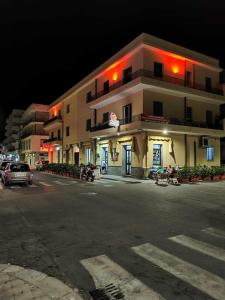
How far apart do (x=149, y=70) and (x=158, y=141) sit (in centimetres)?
678

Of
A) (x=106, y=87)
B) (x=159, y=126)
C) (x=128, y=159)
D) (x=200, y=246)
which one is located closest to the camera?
(x=200, y=246)

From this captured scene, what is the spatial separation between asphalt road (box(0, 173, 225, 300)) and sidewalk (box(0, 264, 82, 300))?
0.21 metres

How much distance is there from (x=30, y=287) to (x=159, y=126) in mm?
20646

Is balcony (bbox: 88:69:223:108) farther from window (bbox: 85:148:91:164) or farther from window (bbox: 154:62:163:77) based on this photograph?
window (bbox: 85:148:91:164)

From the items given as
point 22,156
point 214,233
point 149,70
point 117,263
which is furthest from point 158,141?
point 22,156

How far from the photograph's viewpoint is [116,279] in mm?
4086

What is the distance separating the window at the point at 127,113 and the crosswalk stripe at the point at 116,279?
21.6 meters

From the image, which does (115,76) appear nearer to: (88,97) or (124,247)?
(88,97)

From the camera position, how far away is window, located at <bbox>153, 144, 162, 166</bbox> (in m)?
24.7

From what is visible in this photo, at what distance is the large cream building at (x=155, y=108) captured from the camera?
2395cm

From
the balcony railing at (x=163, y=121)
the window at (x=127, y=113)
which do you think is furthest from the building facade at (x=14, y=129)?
the window at (x=127, y=113)

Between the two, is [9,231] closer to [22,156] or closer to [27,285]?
[27,285]

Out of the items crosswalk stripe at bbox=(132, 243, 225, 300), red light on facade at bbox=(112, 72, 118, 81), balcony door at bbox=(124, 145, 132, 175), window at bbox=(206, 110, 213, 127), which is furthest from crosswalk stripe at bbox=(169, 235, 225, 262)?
window at bbox=(206, 110, 213, 127)

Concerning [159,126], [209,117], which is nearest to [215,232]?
[159,126]
